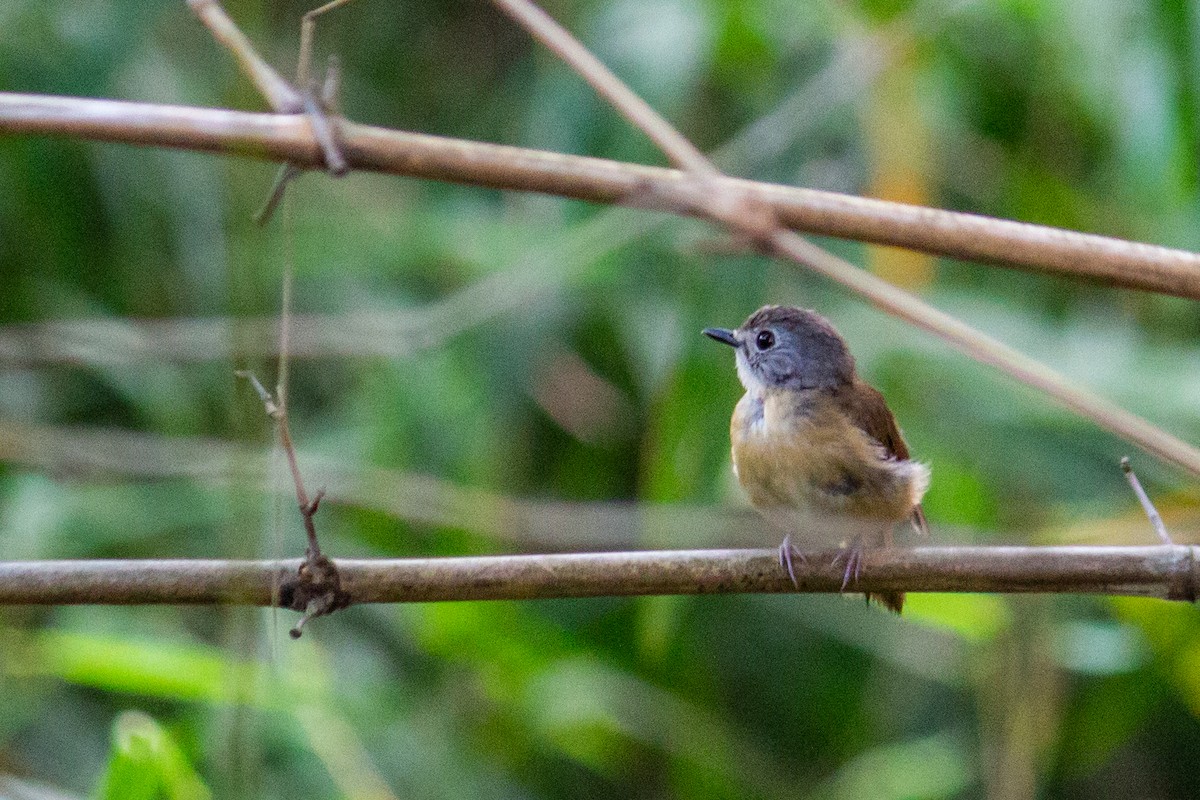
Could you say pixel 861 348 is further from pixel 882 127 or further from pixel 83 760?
pixel 83 760

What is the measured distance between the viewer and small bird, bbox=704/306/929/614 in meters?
3.50

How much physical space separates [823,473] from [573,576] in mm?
1496

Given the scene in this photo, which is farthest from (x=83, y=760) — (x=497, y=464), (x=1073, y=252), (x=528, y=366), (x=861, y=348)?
(x=1073, y=252)

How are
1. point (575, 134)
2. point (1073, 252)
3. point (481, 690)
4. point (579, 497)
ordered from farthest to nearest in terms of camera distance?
point (579, 497)
point (481, 690)
point (575, 134)
point (1073, 252)

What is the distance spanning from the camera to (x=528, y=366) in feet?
15.3

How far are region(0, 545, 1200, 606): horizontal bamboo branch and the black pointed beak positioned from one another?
1.48 m

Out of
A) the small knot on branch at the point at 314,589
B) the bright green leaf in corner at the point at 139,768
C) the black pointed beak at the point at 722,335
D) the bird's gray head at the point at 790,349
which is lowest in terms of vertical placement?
the bright green leaf in corner at the point at 139,768

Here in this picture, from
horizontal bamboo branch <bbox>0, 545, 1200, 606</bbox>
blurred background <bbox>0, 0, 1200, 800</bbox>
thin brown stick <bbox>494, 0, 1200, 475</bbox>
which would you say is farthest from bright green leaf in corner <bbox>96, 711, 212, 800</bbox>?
thin brown stick <bbox>494, 0, 1200, 475</bbox>

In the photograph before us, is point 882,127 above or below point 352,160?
above

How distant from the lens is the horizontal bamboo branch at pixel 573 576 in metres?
2.07

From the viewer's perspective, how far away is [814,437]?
3.58 m

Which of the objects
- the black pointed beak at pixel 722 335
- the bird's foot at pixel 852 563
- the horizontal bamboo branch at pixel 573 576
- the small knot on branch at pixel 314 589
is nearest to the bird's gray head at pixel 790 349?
the black pointed beak at pixel 722 335

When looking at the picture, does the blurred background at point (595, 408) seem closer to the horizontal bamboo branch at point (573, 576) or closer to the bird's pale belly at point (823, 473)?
the bird's pale belly at point (823, 473)

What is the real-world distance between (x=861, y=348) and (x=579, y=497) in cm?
137
